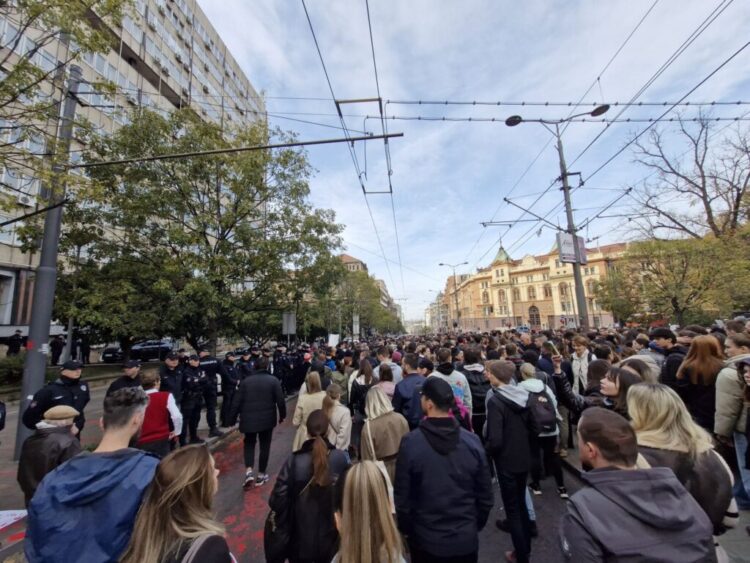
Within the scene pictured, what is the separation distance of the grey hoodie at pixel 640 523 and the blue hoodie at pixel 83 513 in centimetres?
233

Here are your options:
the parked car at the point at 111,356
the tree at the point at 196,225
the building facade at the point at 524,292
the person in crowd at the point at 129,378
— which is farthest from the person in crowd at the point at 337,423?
the building facade at the point at 524,292

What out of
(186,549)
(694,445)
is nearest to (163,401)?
(186,549)

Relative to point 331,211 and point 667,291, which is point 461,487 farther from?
point 667,291

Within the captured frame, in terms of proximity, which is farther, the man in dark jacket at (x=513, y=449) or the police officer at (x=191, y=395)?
the police officer at (x=191, y=395)

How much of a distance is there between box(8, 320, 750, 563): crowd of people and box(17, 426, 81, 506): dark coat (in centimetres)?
2

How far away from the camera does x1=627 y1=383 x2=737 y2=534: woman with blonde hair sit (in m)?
2.12

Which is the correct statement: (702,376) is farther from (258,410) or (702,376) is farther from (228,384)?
(228,384)

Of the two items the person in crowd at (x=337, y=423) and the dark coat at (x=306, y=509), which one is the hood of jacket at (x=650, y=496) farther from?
the person in crowd at (x=337, y=423)

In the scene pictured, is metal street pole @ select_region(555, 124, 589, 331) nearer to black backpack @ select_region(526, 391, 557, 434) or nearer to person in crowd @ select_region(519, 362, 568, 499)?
person in crowd @ select_region(519, 362, 568, 499)

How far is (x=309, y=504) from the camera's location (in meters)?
2.41

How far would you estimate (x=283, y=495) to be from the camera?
2391 mm

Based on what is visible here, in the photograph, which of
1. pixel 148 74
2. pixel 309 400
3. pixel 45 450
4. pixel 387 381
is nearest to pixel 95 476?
pixel 45 450

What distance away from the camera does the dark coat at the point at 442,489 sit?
7.59 feet

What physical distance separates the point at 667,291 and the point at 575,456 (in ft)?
70.1
